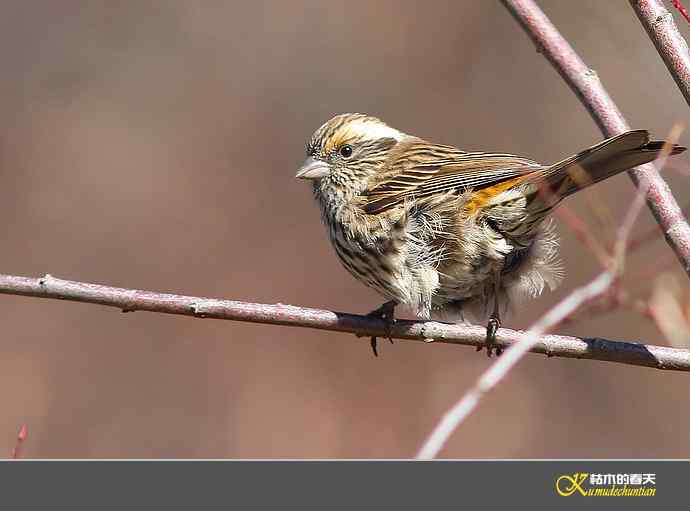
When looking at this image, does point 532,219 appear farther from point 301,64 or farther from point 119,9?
point 119,9

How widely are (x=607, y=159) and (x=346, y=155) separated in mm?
1914

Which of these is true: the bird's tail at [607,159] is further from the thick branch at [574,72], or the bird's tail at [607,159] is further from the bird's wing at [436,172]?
the bird's wing at [436,172]

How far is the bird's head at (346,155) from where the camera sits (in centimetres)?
524

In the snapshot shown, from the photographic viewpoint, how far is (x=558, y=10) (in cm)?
931

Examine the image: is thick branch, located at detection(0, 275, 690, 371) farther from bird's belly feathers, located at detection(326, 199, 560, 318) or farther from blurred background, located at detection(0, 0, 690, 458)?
blurred background, located at detection(0, 0, 690, 458)

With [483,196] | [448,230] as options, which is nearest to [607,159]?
[483,196]

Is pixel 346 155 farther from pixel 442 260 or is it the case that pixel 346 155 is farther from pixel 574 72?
pixel 574 72

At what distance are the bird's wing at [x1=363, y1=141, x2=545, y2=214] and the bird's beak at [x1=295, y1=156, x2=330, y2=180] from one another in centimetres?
31

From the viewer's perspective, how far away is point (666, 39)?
3.44m

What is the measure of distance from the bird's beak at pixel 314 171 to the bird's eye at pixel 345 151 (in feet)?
0.33

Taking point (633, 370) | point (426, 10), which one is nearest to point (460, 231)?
point (633, 370)

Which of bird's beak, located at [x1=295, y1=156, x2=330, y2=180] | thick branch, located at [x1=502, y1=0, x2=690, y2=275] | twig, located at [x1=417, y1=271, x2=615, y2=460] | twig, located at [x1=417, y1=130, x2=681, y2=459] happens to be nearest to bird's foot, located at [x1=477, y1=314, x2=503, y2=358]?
thick branch, located at [x1=502, y1=0, x2=690, y2=275]
